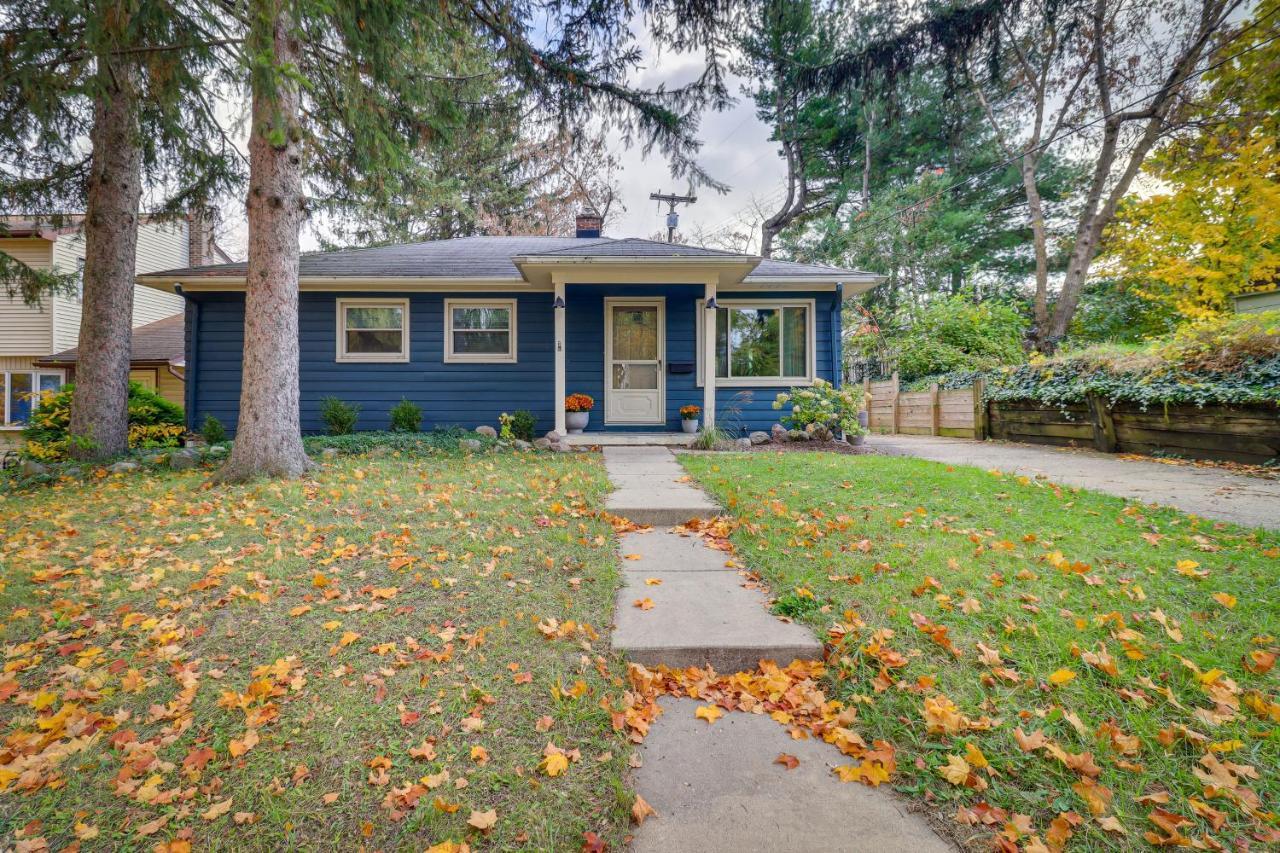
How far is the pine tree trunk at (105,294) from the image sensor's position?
22.7 feet

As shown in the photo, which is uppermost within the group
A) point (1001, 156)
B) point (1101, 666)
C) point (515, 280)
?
point (1001, 156)

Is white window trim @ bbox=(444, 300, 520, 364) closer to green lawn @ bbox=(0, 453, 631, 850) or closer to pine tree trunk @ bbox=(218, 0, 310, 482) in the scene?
pine tree trunk @ bbox=(218, 0, 310, 482)

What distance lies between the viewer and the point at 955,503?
13.9ft

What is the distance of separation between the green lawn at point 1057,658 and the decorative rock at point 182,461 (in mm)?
6658

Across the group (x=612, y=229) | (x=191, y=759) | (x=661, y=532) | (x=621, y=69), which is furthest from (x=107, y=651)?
(x=612, y=229)

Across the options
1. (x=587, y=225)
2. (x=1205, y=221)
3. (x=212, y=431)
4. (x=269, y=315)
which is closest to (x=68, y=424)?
(x=212, y=431)

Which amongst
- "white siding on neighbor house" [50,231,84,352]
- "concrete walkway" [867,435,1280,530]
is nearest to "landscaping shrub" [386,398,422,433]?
"concrete walkway" [867,435,1280,530]

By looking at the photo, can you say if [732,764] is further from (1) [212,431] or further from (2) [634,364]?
(1) [212,431]

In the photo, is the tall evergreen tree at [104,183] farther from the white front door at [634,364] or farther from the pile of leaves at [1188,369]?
the pile of leaves at [1188,369]

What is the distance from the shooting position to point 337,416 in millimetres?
8859

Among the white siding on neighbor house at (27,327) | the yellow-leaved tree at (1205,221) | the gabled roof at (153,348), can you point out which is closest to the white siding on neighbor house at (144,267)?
the white siding on neighbor house at (27,327)

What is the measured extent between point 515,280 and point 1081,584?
8139mm

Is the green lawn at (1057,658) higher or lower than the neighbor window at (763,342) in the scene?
lower

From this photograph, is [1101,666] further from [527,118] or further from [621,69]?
[527,118]
